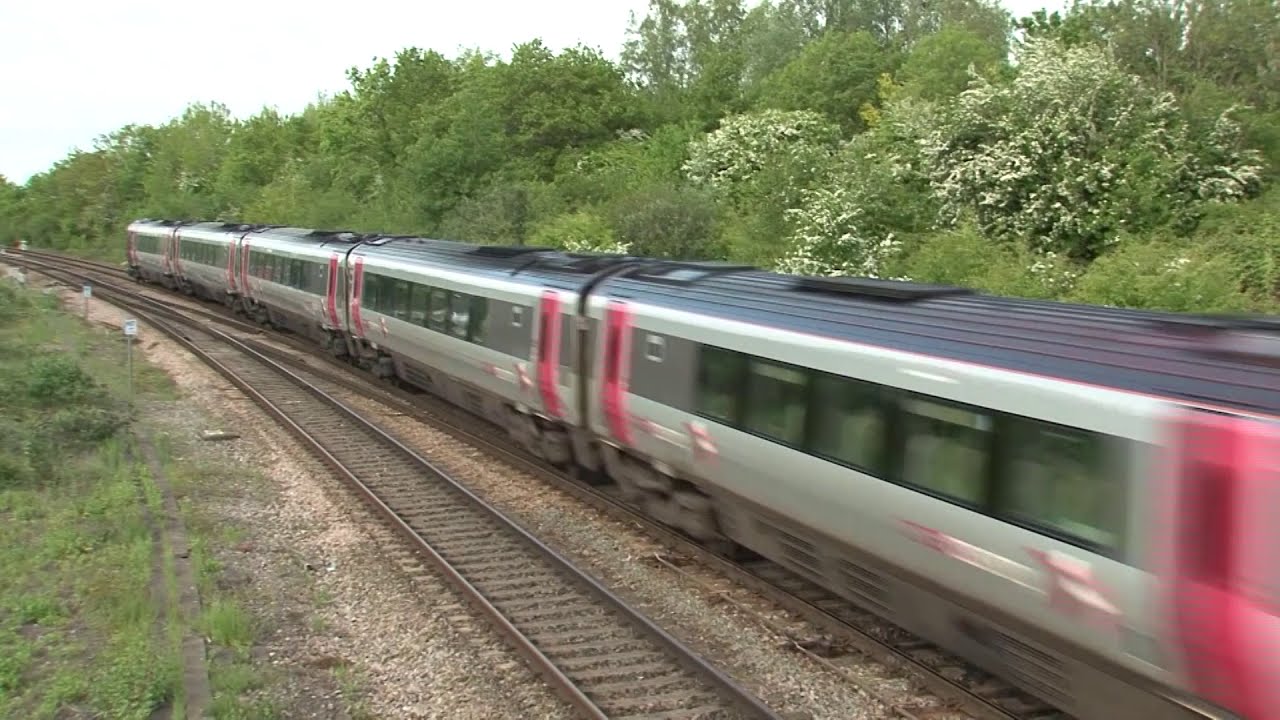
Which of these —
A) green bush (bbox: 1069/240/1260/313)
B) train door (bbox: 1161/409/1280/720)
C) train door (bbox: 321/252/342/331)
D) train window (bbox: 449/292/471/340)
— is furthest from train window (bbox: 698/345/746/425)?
train door (bbox: 321/252/342/331)

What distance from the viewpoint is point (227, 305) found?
32469mm

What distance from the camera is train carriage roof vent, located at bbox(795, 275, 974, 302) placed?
774 centimetres

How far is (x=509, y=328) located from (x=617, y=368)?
2.82 metres

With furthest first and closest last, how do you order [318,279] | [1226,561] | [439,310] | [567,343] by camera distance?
1. [318,279]
2. [439,310]
3. [567,343]
4. [1226,561]

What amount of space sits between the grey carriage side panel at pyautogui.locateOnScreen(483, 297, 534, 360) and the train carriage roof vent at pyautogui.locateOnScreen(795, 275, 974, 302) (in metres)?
4.57

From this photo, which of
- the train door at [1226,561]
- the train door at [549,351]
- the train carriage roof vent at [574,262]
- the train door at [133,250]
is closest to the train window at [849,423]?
the train door at [1226,561]

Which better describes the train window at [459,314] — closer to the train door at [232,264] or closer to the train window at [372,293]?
the train window at [372,293]

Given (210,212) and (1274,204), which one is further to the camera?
(210,212)

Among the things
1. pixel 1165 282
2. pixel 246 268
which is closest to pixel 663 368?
pixel 1165 282

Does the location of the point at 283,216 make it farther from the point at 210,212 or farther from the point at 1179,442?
the point at 1179,442

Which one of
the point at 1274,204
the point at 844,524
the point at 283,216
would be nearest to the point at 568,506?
the point at 844,524

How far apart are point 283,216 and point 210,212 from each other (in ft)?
48.3

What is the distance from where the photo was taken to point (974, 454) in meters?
5.94

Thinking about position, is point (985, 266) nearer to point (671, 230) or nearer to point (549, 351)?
point (549, 351)
